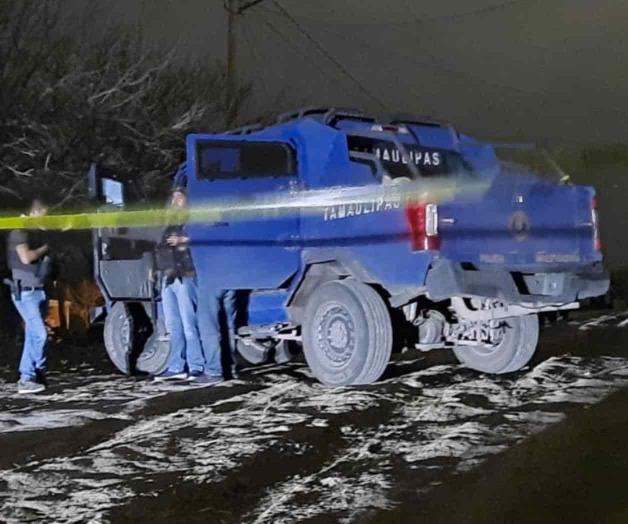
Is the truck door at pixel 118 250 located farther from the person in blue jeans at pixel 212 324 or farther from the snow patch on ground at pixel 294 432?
the snow patch on ground at pixel 294 432

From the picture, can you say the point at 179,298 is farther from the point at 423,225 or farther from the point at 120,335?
the point at 423,225

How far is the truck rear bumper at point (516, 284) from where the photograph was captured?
8.59 m

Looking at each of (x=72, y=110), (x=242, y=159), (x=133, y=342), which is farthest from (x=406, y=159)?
(x=72, y=110)

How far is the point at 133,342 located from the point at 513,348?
3996mm

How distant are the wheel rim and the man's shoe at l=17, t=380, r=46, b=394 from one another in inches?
98.4

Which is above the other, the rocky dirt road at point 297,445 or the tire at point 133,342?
the tire at point 133,342

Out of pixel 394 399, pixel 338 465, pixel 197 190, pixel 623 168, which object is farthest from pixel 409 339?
pixel 623 168

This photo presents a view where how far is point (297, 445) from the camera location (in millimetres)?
6953

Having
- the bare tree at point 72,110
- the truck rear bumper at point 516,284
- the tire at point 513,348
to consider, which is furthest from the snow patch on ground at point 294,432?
the bare tree at point 72,110

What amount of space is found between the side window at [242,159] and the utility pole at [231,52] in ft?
41.9

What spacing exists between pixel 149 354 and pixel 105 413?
307 cm

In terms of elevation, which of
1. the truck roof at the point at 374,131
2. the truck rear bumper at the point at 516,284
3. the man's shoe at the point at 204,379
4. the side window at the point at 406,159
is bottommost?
the man's shoe at the point at 204,379

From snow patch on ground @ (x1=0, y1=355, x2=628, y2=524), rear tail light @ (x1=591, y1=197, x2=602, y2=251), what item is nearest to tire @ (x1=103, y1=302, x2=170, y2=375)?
snow patch on ground @ (x1=0, y1=355, x2=628, y2=524)

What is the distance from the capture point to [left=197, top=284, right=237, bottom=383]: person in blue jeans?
1007cm
